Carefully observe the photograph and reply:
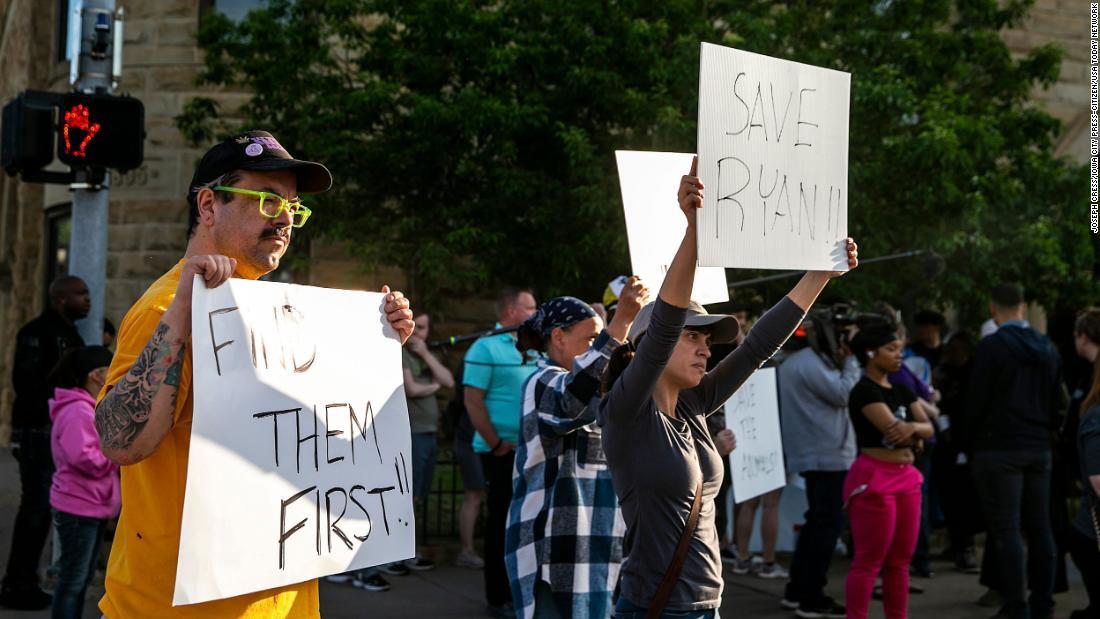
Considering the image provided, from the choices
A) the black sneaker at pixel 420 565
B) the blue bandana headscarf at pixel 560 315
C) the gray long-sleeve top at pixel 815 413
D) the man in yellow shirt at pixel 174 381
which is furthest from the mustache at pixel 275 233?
the black sneaker at pixel 420 565

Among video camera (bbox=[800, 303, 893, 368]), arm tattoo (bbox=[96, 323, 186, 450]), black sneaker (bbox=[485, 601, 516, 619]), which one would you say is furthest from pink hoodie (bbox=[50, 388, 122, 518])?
video camera (bbox=[800, 303, 893, 368])

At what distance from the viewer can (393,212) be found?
13.1 meters

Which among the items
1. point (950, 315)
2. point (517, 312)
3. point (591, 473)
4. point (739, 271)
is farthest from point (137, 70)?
point (591, 473)

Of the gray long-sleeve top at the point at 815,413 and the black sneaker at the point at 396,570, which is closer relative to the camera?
the gray long-sleeve top at the point at 815,413

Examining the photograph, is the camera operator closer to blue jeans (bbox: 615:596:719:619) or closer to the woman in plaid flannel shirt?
the woman in plaid flannel shirt

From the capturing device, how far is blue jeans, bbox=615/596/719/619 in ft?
12.1

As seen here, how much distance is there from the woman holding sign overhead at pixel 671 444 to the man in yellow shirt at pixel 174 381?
4.10 ft

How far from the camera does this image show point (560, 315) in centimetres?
483

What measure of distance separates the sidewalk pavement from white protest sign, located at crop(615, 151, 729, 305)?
141 inches

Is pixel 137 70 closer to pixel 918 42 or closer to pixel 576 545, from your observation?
pixel 918 42

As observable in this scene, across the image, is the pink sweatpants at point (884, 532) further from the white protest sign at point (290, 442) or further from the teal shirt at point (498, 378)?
the white protest sign at point (290, 442)

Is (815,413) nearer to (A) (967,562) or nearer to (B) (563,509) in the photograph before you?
(A) (967,562)

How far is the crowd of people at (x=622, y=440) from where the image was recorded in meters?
2.58

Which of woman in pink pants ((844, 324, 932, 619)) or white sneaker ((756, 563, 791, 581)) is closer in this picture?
woman in pink pants ((844, 324, 932, 619))
